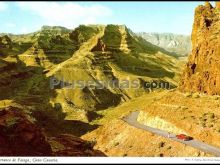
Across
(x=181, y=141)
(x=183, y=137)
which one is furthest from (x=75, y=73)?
(x=181, y=141)

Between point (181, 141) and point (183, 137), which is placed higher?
point (183, 137)

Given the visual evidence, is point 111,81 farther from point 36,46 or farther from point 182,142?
point 182,142

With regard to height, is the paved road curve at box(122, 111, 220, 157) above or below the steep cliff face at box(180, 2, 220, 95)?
below

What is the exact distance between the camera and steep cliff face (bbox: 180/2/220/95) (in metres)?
47.4

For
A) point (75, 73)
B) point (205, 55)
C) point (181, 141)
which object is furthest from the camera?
point (75, 73)

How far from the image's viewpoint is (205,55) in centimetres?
5025

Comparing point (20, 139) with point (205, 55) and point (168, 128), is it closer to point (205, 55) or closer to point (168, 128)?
point (168, 128)

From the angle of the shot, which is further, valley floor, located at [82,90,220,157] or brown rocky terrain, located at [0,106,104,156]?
valley floor, located at [82,90,220,157]

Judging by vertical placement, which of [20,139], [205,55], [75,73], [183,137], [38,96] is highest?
[205,55]

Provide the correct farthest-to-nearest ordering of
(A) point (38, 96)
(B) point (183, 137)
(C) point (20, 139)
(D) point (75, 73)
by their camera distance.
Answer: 1. (D) point (75, 73)
2. (A) point (38, 96)
3. (B) point (183, 137)
4. (C) point (20, 139)

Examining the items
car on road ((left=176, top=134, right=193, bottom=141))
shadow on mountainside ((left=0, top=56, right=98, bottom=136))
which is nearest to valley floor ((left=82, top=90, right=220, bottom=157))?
car on road ((left=176, top=134, right=193, bottom=141))

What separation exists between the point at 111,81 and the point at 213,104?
9008 cm

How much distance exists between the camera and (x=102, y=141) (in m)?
47.2

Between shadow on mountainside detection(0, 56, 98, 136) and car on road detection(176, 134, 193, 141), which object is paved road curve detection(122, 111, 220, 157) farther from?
shadow on mountainside detection(0, 56, 98, 136)
